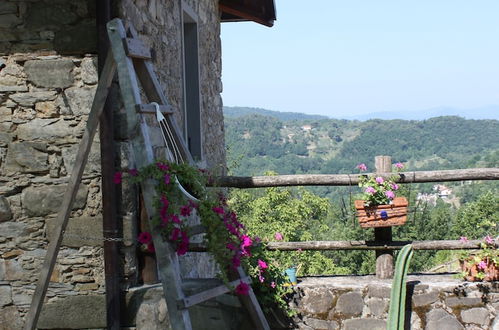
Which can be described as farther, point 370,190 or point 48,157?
point 370,190

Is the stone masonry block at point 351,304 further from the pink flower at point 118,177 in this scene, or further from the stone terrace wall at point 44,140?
the pink flower at point 118,177

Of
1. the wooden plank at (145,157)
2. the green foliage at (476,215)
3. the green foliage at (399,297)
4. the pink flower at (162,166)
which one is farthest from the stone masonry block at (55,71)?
the green foliage at (476,215)

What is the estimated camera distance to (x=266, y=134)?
8544cm

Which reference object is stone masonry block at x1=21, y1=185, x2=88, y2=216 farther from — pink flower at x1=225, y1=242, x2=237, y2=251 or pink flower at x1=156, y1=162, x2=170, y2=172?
pink flower at x1=225, y1=242, x2=237, y2=251

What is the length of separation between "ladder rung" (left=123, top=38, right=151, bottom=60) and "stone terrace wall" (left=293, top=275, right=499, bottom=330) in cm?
194

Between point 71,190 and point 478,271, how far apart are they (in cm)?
273

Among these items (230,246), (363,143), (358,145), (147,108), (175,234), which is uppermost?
(147,108)

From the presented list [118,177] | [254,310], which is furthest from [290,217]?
[118,177]

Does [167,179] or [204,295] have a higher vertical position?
[167,179]

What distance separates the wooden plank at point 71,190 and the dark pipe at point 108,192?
199 mm

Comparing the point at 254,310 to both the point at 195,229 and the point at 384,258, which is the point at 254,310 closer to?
the point at 195,229

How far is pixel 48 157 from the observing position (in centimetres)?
425

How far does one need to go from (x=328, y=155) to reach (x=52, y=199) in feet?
272

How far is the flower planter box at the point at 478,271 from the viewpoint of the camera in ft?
16.0
